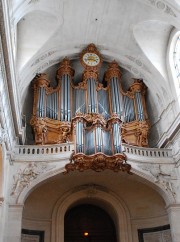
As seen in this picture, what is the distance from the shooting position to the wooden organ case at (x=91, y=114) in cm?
1175

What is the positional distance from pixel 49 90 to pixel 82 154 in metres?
4.62

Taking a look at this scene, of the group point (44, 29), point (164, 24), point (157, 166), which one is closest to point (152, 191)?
point (157, 166)

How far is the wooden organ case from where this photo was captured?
1175 cm

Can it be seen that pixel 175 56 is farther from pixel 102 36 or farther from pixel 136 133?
pixel 136 133

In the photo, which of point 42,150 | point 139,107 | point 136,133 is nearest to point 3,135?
point 42,150

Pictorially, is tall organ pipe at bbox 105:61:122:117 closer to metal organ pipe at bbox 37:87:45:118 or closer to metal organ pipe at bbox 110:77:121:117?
metal organ pipe at bbox 110:77:121:117

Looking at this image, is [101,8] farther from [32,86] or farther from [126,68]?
[32,86]

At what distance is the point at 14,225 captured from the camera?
10.7 m

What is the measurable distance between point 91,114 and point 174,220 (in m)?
4.79

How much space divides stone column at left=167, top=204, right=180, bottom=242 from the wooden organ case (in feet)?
6.26

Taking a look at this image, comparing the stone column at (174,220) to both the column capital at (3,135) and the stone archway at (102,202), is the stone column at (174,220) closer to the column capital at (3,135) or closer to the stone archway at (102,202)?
the stone archway at (102,202)

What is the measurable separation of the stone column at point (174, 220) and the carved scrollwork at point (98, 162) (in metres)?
2.16

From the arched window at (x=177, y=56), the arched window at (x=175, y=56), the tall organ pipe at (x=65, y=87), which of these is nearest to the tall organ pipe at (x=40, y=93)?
the tall organ pipe at (x=65, y=87)

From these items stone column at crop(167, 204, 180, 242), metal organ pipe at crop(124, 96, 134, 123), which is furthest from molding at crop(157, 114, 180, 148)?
stone column at crop(167, 204, 180, 242)
